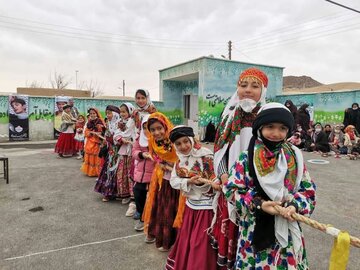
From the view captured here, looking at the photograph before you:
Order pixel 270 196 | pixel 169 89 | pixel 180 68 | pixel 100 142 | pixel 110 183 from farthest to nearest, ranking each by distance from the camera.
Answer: pixel 169 89
pixel 180 68
pixel 100 142
pixel 110 183
pixel 270 196

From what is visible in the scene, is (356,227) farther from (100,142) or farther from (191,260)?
(100,142)

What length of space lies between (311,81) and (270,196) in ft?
183

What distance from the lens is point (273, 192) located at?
5.41 feet

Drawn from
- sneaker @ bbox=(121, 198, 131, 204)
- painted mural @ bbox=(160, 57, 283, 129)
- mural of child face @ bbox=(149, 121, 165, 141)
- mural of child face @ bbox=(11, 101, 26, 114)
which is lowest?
sneaker @ bbox=(121, 198, 131, 204)

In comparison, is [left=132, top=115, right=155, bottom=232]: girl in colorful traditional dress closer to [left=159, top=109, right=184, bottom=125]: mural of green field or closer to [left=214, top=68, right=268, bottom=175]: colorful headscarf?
[left=214, top=68, right=268, bottom=175]: colorful headscarf

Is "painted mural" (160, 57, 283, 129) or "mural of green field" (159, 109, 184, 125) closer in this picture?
"painted mural" (160, 57, 283, 129)

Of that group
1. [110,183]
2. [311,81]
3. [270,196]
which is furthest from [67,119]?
[311,81]

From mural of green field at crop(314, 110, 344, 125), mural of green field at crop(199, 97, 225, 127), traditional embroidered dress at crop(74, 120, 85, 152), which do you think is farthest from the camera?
mural of green field at crop(199, 97, 225, 127)

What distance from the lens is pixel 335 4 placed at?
6.68 meters

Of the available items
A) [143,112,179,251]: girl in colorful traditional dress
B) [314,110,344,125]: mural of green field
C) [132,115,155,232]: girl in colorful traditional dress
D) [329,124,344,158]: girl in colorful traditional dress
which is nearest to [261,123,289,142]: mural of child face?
[143,112,179,251]: girl in colorful traditional dress

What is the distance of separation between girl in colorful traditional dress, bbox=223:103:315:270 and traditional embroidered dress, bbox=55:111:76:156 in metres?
8.92

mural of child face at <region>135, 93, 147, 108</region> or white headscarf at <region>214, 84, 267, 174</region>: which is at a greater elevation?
mural of child face at <region>135, 93, 147, 108</region>

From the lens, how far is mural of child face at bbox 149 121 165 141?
3053 millimetres

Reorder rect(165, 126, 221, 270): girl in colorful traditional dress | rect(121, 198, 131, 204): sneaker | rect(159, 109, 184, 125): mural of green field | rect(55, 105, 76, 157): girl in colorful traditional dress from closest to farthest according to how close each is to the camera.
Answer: rect(165, 126, 221, 270): girl in colorful traditional dress < rect(121, 198, 131, 204): sneaker < rect(55, 105, 76, 157): girl in colorful traditional dress < rect(159, 109, 184, 125): mural of green field
